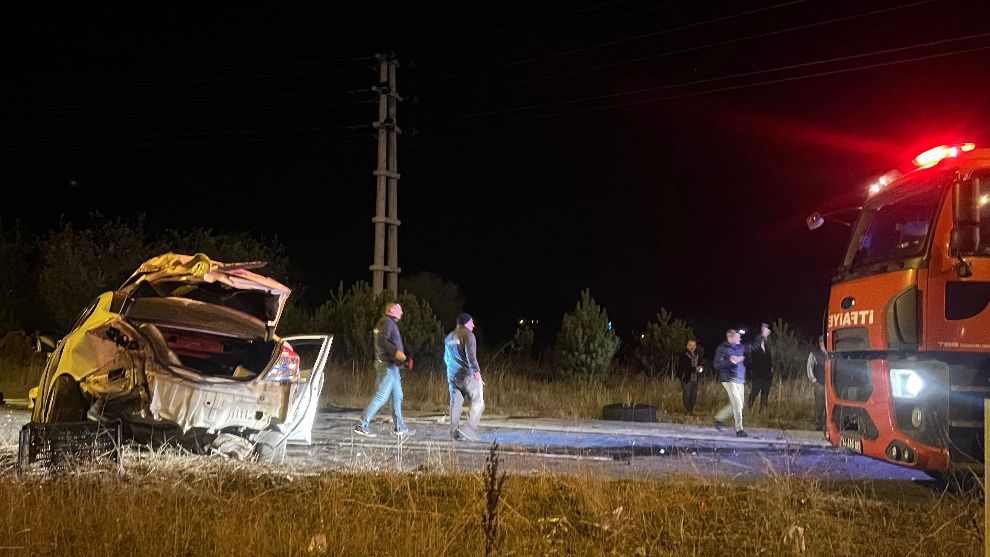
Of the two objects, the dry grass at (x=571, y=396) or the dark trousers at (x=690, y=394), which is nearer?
the dry grass at (x=571, y=396)

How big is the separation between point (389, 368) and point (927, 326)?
21.7 feet

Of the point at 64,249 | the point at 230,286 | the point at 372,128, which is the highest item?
the point at 372,128

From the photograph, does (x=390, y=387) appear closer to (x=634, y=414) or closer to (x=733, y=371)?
(x=634, y=414)

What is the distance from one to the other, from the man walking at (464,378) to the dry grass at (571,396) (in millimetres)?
3253

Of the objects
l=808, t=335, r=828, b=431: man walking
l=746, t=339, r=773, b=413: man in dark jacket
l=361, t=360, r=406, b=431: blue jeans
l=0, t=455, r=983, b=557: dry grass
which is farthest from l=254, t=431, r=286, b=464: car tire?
l=746, t=339, r=773, b=413: man in dark jacket

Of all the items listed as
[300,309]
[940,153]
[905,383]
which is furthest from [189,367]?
[300,309]

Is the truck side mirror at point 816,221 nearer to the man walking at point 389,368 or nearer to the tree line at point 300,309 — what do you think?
the man walking at point 389,368

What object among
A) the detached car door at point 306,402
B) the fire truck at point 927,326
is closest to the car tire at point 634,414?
the fire truck at point 927,326

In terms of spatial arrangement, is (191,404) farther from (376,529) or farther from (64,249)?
(64,249)

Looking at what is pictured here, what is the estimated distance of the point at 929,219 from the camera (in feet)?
24.1

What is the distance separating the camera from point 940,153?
7438 mm

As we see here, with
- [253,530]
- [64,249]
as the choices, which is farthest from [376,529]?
[64,249]

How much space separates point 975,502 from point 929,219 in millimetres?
2393

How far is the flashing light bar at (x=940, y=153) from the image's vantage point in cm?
734
